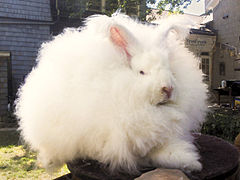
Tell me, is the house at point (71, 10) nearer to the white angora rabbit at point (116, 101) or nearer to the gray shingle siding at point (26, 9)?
the gray shingle siding at point (26, 9)

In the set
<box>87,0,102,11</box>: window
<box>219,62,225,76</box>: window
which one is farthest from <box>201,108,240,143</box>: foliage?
<box>219,62,225,76</box>: window

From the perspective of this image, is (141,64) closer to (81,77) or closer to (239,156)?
(81,77)

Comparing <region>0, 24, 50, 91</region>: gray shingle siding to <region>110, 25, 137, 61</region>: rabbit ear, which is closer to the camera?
<region>110, 25, 137, 61</region>: rabbit ear

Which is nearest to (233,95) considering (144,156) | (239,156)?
(239,156)

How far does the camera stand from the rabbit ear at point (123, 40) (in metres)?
1.23

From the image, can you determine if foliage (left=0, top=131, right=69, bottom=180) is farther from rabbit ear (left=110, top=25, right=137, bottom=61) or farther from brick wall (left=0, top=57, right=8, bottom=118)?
brick wall (left=0, top=57, right=8, bottom=118)

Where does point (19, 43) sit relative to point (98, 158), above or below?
above

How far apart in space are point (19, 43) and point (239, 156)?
7222 mm

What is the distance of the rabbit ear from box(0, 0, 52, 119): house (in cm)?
632

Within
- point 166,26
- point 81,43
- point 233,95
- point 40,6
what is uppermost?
point 40,6

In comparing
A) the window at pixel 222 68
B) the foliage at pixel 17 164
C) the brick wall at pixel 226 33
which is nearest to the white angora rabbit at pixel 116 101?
the foliage at pixel 17 164

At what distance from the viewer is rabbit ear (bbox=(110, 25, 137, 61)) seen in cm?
123

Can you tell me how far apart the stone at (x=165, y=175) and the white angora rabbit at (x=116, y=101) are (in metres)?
0.09

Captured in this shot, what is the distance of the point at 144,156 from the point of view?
3.96 feet
